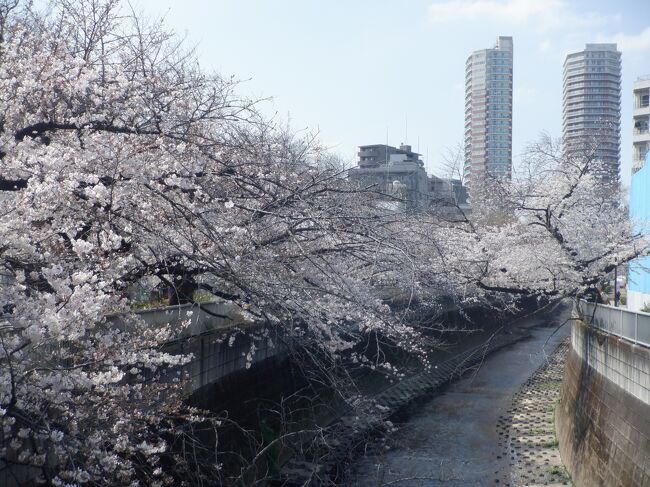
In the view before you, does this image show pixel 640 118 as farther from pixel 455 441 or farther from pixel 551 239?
Answer: pixel 455 441

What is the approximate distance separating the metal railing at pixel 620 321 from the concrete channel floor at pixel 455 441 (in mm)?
2377

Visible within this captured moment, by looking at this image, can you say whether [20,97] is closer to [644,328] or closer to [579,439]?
[644,328]

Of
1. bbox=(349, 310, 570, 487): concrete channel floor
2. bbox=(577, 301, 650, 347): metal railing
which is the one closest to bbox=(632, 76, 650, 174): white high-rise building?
bbox=(349, 310, 570, 487): concrete channel floor

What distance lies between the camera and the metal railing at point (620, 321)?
9.95 metres

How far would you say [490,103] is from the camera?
332ft

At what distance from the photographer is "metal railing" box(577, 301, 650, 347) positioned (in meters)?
9.95

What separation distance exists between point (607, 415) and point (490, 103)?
3736 inches

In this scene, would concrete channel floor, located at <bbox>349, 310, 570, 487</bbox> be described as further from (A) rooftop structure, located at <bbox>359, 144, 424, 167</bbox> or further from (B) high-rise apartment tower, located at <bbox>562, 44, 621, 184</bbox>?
(B) high-rise apartment tower, located at <bbox>562, 44, 621, 184</bbox>

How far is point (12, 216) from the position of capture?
17.0 ft

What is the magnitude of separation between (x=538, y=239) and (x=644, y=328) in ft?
31.1

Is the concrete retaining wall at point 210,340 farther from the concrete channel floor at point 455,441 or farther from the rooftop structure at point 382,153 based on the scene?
the rooftop structure at point 382,153

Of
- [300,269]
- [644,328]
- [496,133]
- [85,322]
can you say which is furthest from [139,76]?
[496,133]

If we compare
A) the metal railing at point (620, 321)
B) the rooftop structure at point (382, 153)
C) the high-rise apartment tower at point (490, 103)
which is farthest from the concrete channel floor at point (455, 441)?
the high-rise apartment tower at point (490, 103)

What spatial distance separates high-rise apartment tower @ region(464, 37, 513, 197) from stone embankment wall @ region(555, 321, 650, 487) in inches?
3243
